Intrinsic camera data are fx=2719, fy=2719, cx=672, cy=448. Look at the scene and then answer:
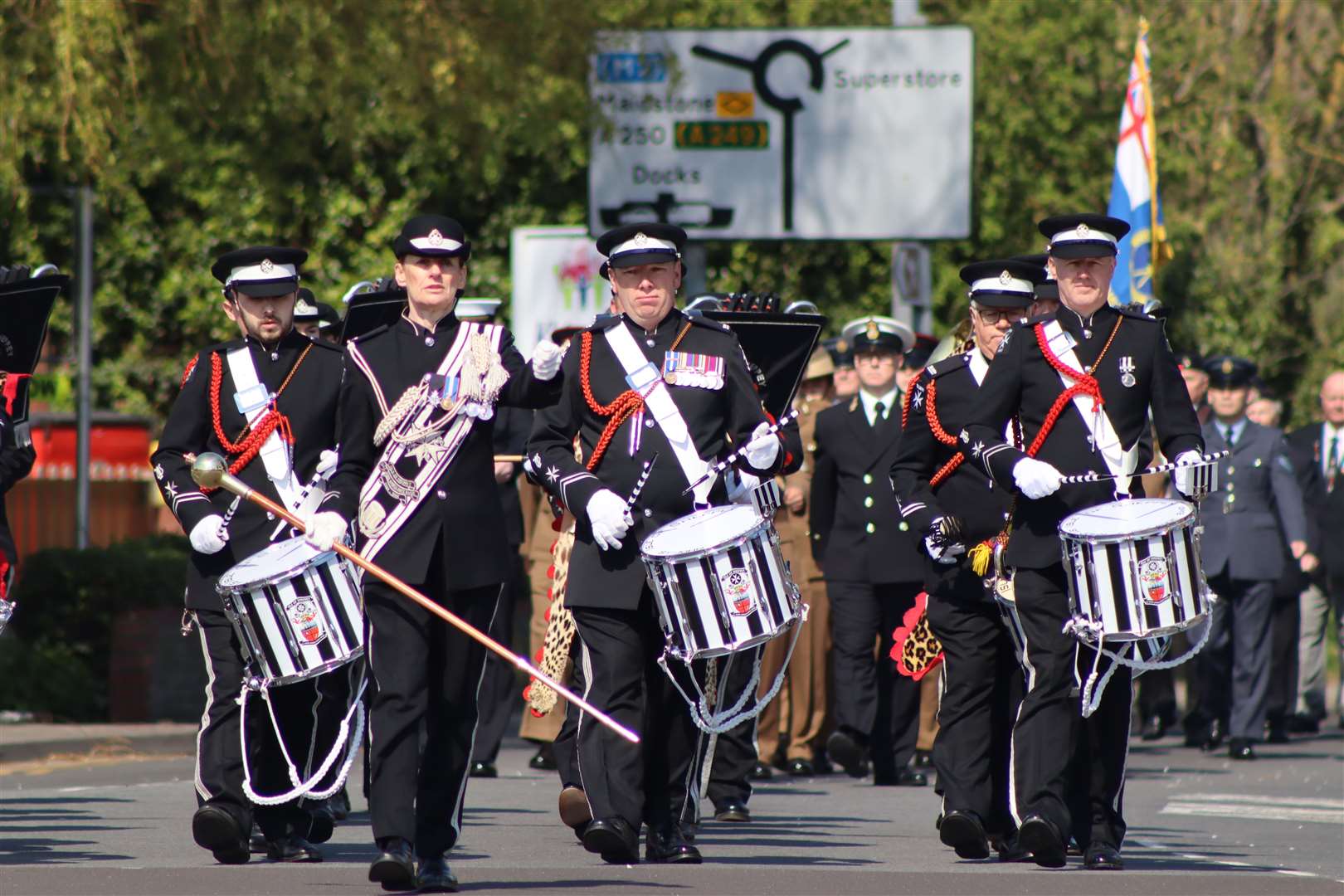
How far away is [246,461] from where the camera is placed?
31.7ft

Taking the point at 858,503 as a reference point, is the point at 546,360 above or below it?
above

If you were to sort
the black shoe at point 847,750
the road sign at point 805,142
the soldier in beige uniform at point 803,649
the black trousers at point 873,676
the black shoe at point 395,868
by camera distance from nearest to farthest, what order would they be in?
the black shoe at point 395,868 → the black shoe at point 847,750 → the black trousers at point 873,676 → the soldier in beige uniform at point 803,649 → the road sign at point 805,142

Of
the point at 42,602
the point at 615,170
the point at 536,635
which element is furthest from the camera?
the point at 615,170

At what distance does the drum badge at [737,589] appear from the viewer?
9.00m

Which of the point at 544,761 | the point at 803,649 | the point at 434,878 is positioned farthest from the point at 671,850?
the point at 803,649

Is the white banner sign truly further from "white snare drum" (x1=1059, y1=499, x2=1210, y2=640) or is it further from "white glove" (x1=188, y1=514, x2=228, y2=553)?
"white snare drum" (x1=1059, y1=499, x2=1210, y2=640)

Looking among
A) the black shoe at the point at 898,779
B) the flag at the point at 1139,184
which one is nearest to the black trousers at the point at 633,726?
the black shoe at the point at 898,779

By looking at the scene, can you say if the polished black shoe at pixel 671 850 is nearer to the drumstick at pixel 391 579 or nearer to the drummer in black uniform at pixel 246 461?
the drumstick at pixel 391 579

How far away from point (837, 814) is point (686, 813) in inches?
92.4

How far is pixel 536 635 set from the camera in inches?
539

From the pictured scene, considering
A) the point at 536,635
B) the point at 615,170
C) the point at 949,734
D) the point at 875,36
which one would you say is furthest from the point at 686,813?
the point at 875,36

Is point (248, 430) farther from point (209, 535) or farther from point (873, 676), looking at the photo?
point (873, 676)

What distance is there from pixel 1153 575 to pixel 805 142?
11.0 meters

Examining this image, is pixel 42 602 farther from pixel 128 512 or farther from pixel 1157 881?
pixel 1157 881
